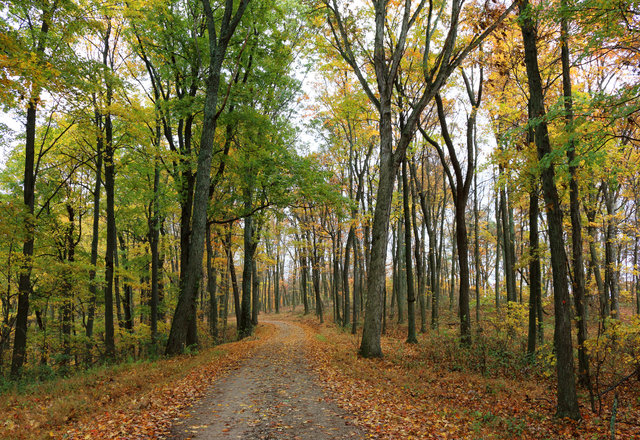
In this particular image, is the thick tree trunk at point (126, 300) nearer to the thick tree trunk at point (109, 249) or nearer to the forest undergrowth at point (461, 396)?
the thick tree trunk at point (109, 249)

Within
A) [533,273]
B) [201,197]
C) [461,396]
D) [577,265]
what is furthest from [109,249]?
[533,273]

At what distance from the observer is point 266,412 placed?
5.85 meters

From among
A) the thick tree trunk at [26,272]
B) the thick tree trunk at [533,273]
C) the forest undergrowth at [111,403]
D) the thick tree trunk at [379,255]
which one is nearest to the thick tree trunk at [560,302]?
the thick tree trunk at [533,273]

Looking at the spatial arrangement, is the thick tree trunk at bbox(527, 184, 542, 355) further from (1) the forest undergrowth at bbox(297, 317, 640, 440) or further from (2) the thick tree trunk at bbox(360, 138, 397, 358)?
(2) the thick tree trunk at bbox(360, 138, 397, 358)

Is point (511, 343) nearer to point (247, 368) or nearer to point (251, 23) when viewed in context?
point (247, 368)

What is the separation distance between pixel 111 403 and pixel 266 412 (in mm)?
3082

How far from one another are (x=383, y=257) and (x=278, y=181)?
18.7 feet

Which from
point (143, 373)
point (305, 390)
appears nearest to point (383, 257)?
point (305, 390)

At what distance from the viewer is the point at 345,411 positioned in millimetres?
5895

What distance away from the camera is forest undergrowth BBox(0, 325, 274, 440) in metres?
4.83

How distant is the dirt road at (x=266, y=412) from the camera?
4906mm

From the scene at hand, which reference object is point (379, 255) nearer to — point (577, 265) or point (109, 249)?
point (577, 265)

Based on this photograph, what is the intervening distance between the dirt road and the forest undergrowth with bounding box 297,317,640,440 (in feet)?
1.42

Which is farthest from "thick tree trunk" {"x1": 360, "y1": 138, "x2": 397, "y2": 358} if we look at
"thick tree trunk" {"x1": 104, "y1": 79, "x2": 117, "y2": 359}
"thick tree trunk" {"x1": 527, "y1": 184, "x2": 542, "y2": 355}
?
"thick tree trunk" {"x1": 104, "y1": 79, "x2": 117, "y2": 359}
